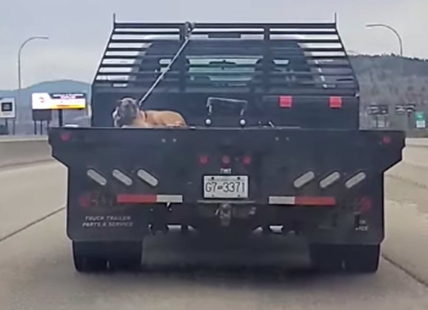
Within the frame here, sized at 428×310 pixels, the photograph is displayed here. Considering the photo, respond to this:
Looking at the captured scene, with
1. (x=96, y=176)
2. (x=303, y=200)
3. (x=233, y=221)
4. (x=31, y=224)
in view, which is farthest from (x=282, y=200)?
(x=31, y=224)

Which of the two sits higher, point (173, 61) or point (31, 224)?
point (173, 61)

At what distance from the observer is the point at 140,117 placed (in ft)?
33.2

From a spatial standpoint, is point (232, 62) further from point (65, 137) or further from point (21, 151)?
point (21, 151)

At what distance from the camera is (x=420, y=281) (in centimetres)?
928

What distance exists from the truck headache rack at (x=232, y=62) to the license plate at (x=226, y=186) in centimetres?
263

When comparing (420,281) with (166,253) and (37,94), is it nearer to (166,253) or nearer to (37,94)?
(166,253)

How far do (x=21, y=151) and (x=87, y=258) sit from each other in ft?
93.0

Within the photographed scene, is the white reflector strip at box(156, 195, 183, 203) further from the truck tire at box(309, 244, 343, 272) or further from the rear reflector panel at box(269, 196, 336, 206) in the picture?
the truck tire at box(309, 244, 343, 272)

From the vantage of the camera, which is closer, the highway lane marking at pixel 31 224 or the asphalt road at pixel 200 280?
the asphalt road at pixel 200 280

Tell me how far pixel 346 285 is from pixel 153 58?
4145 millimetres

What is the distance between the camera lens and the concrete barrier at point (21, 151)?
111 feet

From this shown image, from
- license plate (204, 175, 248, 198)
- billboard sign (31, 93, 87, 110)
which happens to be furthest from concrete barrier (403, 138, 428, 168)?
billboard sign (31, 93, 87, 110)

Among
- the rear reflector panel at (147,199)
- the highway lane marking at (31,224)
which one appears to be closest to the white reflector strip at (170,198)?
the rear reflector panel at (147,199)

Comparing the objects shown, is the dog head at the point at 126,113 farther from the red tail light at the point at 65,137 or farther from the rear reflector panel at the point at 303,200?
the rear reflector panel at the point at 303,200
